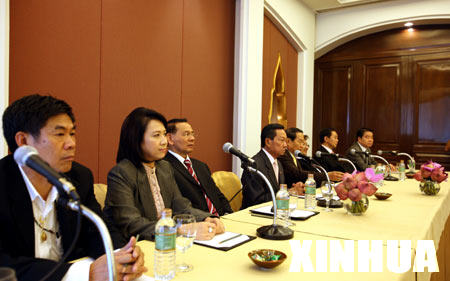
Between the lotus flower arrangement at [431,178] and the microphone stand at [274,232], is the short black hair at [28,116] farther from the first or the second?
the lotus flower arrangement at [431,178]

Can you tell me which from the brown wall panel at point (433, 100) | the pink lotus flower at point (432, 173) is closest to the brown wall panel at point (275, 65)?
the brown wall panel at point (433, 100)

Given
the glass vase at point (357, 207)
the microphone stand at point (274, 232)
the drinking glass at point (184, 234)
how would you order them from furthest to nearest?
the glass vase at point (357, 207) < the microphone stand at point (274, 232) < the drinking glass at point (184, 234)

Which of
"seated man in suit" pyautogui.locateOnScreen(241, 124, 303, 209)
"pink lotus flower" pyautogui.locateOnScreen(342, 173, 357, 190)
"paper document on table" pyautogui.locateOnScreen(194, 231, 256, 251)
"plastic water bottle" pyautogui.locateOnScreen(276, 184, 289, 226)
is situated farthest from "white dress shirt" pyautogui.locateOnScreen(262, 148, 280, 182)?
"paper document on table" pyautogui.locateOnScreen(194, 231, 256, 251)

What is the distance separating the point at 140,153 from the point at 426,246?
1522mm

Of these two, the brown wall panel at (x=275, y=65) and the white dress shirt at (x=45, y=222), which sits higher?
the brown wall panel at (x=275, y=65)

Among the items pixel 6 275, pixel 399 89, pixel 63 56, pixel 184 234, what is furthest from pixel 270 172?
pixel 399 89

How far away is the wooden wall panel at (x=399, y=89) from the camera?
6.41 meters

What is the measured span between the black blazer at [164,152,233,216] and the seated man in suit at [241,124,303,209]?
0.21 meters

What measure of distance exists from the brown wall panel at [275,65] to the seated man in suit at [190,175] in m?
2.66

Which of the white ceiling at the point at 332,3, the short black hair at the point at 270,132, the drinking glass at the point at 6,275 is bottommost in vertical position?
the drinking glass at the point at 6,275

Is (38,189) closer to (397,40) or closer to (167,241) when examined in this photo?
(167,241)

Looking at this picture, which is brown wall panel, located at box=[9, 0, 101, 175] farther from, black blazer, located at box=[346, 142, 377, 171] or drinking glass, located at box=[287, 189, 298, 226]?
black blazer, located at box=[346, 142, 377, 171]

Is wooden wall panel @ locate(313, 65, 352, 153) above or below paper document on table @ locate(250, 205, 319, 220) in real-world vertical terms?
above

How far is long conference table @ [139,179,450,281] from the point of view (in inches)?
51.0
